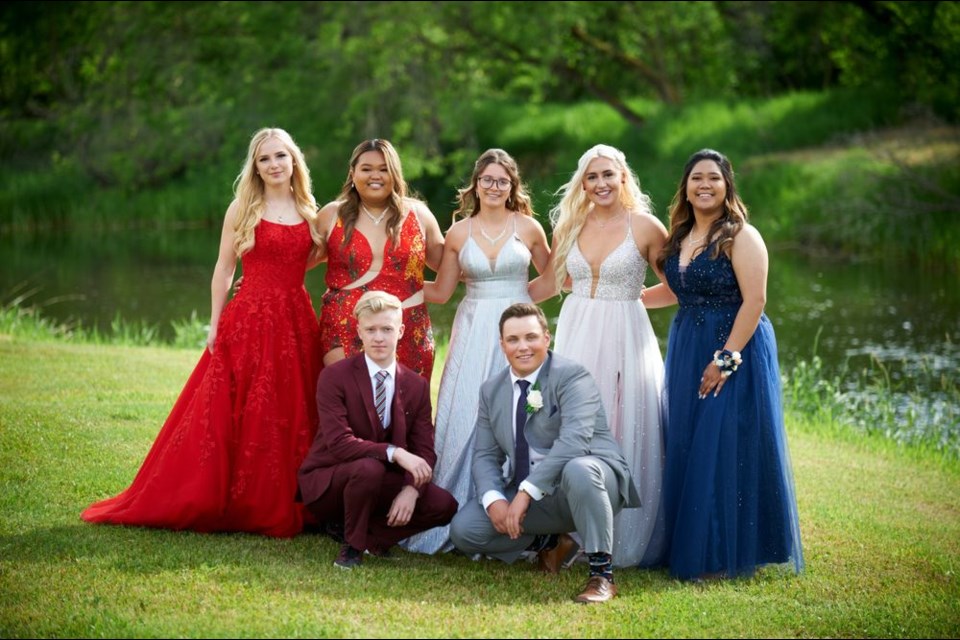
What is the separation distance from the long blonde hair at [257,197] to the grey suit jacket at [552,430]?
1.38 m

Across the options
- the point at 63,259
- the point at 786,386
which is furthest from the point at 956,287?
the point at 63,259

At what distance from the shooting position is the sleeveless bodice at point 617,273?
5.51m

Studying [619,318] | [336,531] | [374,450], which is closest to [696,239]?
[619,318]

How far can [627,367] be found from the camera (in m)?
5.44

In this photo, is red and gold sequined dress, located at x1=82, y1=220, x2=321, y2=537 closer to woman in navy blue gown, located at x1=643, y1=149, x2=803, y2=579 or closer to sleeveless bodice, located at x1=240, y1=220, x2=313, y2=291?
sleeveless bodice, located at x1=240, y1=220, x2=313, y2=291

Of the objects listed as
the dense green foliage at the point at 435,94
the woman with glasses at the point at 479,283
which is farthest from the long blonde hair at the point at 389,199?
the dense green foliage at the point at 435,94

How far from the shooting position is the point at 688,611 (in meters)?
4.56

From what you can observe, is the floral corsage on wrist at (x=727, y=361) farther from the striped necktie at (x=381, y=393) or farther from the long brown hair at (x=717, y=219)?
the striped necktie at (x=381, y=393)

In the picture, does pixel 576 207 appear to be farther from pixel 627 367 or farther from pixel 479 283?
pixel 627 367

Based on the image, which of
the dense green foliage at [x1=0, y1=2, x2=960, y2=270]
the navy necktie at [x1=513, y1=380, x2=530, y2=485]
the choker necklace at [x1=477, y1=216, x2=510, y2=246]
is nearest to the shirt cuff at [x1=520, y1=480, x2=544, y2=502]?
the navy necktie at [x1=513, y1=380, x2=530, y2=485]

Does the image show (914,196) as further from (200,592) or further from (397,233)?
(200,592)

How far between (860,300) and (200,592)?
1205cm

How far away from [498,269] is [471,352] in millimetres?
442

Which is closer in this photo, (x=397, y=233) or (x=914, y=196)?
(x=397, y=233)
